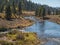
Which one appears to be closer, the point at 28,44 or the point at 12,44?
the point at 12,44

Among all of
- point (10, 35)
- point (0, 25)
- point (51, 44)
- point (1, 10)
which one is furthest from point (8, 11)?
point (51, 44)

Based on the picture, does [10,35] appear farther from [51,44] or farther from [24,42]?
[51,44]

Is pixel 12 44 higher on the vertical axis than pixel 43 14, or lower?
higher

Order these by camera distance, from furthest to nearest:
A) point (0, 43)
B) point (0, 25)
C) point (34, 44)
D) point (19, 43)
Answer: point (0, 25), point (34, 44), point (19, 43), point (0, 43)

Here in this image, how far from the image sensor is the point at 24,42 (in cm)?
5941

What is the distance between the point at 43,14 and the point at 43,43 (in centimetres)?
13130

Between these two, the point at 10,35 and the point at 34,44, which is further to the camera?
the point at 10,35

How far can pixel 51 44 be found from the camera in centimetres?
6322

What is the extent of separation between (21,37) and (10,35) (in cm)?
665

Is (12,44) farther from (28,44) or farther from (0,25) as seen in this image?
(0,25)

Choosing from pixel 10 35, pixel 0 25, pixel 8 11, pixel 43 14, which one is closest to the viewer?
→ pixel 10 35

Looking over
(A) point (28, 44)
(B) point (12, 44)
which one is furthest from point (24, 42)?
(B) point (12, 44)

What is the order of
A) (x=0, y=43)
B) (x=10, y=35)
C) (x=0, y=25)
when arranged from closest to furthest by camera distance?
(x=0, y=43) < (x=10, y=35) < (x=0, y=25)

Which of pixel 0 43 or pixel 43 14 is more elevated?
pixel 0 43
